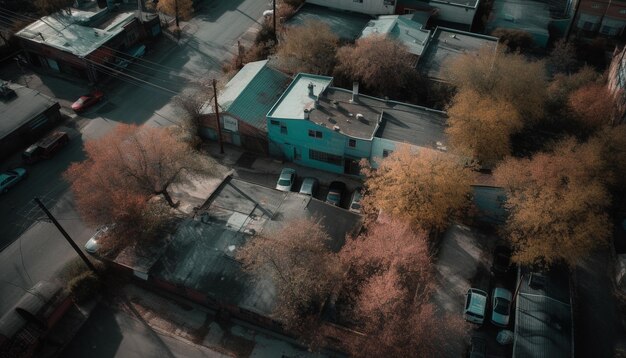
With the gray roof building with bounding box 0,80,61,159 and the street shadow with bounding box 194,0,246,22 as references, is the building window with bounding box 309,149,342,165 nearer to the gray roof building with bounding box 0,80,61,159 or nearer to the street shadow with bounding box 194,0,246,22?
the gray roof building with bounding box 0,80,61,159

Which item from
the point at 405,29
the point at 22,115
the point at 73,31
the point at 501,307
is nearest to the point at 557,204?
the point at 501,307

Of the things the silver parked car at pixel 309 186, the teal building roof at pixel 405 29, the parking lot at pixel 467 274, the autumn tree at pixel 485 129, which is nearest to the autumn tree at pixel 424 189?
the parking lot at pixel 467 274

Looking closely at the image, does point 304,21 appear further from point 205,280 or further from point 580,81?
point 205,280

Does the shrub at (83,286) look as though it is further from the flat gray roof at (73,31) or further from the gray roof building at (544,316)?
the gray roof building at (544,316)

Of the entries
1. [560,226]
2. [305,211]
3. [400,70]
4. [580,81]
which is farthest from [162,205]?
[580,81]

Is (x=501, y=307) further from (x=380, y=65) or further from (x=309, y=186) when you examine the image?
(x=380, y=65)

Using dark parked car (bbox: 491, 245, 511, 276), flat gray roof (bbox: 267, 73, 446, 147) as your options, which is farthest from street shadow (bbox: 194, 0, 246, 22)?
dark parked car (bbox: 491, 245, 511, 276)
